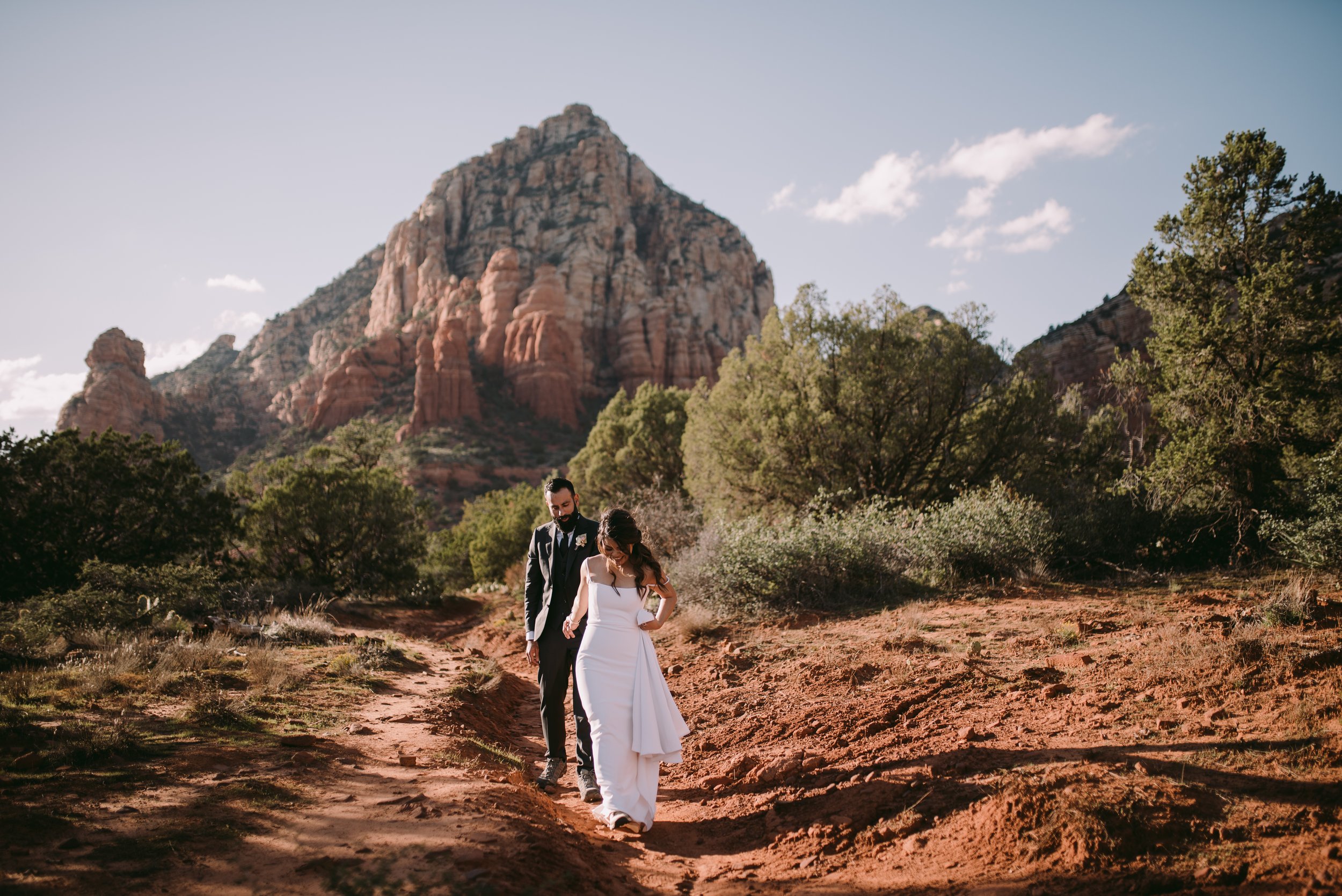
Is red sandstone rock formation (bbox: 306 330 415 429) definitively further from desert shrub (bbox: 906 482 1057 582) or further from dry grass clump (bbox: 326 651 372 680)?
desert shrub (bbox: 906 482 1057 582)

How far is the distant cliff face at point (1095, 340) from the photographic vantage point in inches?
1473

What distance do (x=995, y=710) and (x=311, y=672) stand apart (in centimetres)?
727

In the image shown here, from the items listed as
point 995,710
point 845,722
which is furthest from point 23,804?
point 995,710

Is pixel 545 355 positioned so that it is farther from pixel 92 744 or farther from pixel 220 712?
pixel 92 744

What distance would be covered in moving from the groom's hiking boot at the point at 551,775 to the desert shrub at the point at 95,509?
673 inches

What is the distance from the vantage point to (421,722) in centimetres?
631

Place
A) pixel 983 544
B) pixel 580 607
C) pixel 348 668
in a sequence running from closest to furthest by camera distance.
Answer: pixel 580 607
pixel 348 668
pixel 983 544

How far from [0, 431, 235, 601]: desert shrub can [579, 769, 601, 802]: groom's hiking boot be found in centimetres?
1744

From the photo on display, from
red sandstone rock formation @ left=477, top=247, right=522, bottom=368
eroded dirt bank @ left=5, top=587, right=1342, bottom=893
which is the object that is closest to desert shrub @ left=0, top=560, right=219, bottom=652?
eroded dirt bank @ left=5, top=587, right=1342, bottom=893

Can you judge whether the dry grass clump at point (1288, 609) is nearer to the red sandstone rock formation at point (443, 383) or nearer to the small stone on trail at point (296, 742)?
the small stone on trail at point (296, 742)

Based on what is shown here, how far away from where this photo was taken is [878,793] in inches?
159

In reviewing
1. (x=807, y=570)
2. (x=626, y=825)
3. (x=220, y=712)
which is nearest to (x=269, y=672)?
(x=220, y=712)

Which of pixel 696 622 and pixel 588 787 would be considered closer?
pixel 588 787

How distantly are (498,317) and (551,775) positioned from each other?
3183 inches
